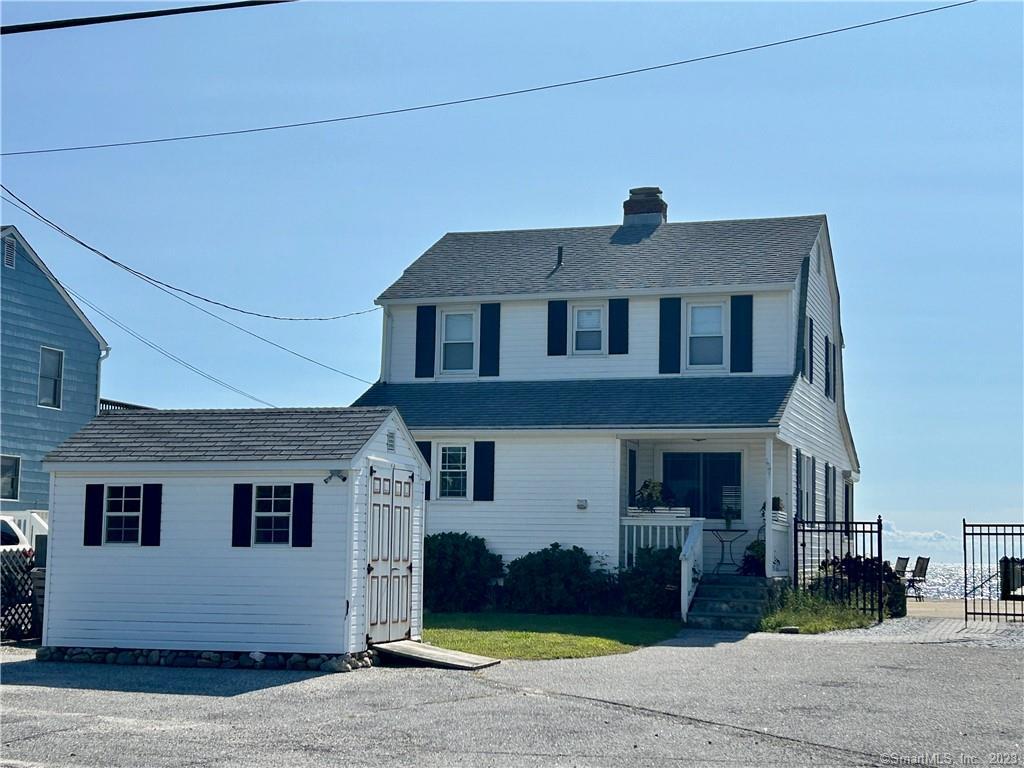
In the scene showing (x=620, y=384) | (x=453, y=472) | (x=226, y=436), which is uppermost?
(x=620, y=384)

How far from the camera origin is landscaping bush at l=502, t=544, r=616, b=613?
79.8ft

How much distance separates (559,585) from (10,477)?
13.6 m

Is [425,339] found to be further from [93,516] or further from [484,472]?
[93,516]

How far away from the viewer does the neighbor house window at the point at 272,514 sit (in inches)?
676

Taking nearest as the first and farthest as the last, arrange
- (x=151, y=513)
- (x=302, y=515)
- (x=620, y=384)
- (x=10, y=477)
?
1. (x=302, y=515)
2. (x=151, y=513)
3. (x=620, y=384)
4. (x=10, y=477)

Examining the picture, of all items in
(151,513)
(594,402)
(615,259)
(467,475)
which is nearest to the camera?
(151,513)

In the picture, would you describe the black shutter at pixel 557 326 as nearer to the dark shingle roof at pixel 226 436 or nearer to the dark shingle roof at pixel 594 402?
the dark shingle roof at pixel 594 402

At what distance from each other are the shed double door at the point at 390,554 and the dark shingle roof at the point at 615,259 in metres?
10.3

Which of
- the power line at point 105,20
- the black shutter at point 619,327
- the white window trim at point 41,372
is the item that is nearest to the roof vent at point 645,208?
the black shutter at point 619,327

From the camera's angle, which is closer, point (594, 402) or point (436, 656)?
point (436, 656)

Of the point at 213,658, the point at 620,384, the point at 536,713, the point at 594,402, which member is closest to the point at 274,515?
the point at 213,658

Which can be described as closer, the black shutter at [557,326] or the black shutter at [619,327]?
the black shutter at [619,327]

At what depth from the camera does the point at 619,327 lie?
2761 centimetres

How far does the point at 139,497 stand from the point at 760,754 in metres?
10.0
